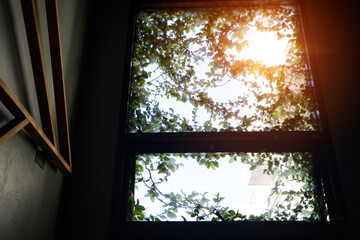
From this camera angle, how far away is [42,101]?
1683mm

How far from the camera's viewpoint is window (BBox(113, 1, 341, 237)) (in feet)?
6.95

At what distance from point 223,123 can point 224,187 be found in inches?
18.4

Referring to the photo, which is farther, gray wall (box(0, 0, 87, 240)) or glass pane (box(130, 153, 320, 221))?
glass pane (box(130, 153, 320, 221))

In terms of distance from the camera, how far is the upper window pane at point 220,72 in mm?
2408

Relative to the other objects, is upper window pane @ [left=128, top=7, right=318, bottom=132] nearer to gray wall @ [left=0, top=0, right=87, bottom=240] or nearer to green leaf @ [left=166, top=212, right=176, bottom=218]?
green leaf @ [left=166, top=212, right=176, bottom=218]

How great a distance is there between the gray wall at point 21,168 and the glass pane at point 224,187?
0.53 metres

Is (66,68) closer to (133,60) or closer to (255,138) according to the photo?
(133,60)

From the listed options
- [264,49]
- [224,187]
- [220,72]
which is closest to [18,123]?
[224,187]

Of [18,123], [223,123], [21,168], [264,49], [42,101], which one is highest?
[264,49]

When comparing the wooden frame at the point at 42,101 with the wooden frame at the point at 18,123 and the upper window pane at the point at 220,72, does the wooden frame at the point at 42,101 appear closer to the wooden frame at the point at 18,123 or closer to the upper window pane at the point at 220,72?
the wooden frame at the point at 18,123

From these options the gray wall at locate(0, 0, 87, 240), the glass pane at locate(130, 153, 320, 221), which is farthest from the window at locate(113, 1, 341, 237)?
the gray wall at locate(0, 0, 87, 240)

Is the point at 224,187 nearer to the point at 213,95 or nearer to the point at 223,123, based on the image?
the point at 223,123

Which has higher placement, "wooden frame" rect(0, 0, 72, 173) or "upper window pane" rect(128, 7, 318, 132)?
"upper window pane" rect(128, 7, 318, 132)

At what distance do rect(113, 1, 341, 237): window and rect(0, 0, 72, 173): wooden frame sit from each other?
47 cm
